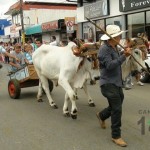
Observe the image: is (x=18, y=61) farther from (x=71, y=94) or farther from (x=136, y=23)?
(x=136, y=23)

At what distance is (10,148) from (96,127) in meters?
1.78

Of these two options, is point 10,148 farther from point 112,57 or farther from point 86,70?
point 86,70

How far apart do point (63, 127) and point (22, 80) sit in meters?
3.53

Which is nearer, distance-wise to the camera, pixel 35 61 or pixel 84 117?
pixel 84 117

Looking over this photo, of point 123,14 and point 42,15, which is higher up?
point 42,15

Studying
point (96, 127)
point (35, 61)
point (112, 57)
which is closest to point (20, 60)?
point (35, 61)

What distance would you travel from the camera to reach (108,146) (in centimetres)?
551

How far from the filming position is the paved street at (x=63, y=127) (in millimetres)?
5668

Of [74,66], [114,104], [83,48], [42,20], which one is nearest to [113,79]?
[114,104]

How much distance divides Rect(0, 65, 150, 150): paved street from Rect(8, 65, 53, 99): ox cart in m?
0.34

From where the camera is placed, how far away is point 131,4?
1948 cm

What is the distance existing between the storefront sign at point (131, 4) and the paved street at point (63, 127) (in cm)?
975

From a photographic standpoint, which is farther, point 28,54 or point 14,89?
point 28,54

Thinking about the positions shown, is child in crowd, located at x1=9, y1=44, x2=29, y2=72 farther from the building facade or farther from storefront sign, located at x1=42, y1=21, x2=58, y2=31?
storefront sign, located at x1=42, y1=21, x2=58, y2=31
